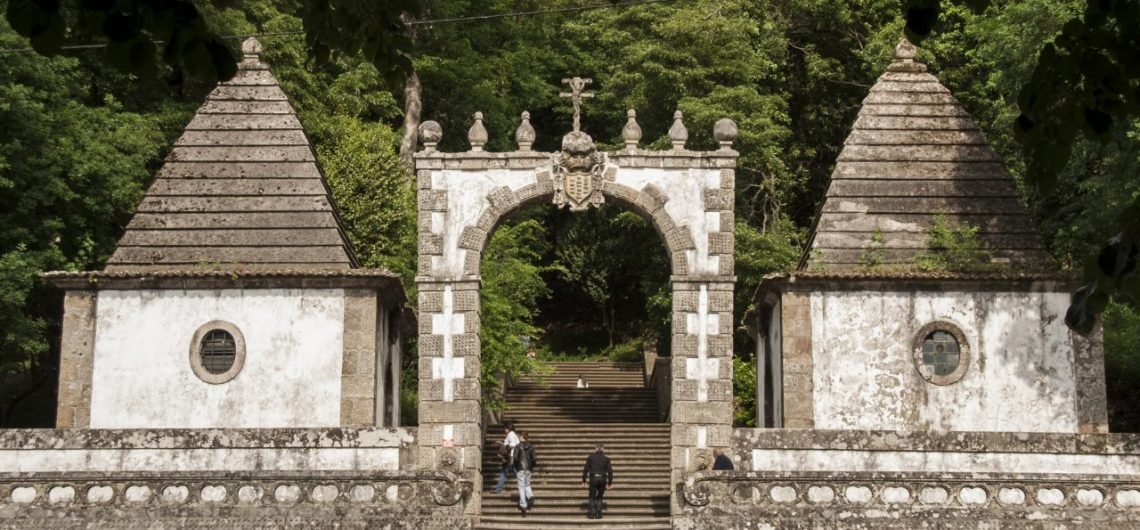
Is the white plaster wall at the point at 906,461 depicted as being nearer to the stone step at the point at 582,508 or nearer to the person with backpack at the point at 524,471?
the stone step at the point at 582,508

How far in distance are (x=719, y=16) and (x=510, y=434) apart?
18551 mm

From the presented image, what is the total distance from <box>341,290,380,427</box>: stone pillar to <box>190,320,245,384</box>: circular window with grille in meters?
1.56

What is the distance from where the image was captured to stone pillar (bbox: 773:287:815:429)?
25469 millimetres

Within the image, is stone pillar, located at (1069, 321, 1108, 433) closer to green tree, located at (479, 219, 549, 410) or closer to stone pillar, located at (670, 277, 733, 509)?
stone pillar, located at (670, 277, 733, 509)

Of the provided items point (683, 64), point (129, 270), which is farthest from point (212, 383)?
point (683, 64)

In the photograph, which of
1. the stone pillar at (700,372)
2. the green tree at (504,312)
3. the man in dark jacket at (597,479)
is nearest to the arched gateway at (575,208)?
the stone pillar at (700,372)

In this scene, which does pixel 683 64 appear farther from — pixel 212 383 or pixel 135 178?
pixel 212 383

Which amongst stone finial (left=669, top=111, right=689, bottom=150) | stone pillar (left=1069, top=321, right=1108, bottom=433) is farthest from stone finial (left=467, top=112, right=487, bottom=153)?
stone pillar (left=1069, top=321, right=1108, bottom=433)

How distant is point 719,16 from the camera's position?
41.8 metres

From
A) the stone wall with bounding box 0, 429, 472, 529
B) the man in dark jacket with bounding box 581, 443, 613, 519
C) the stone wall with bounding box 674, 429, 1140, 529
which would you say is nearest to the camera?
the stone wall with bounding box 674, 429, 1140, 529

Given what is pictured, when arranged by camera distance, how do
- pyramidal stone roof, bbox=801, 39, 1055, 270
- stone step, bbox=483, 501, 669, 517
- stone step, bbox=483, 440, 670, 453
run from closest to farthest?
stone step, bbox=483, 501, 669, 517 → pyramidal stone roof, bbox=801, 39, 1055, 270 → stone step, bbox=483, 440, 670, 453

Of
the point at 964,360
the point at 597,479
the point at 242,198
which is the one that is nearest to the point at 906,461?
the point at 964,360

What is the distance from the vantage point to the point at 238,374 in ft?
84.1

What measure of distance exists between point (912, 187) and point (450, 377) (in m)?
7.78
